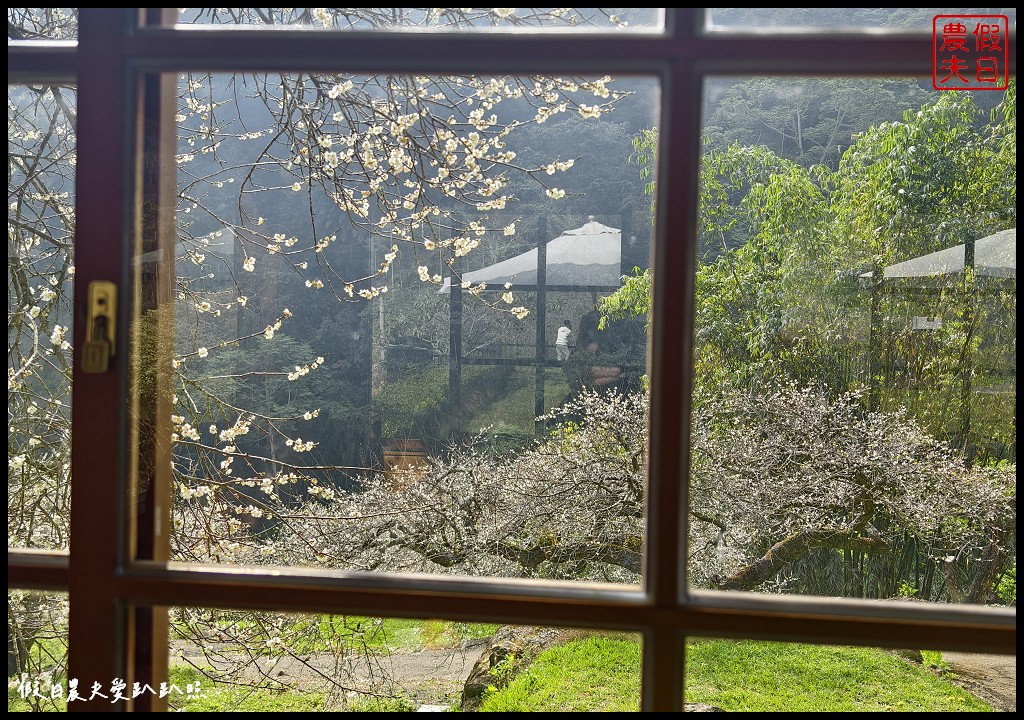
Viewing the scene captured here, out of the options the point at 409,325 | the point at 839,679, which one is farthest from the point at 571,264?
the point at 839,679

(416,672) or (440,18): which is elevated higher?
(440,18)

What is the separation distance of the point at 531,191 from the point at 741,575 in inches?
37.5

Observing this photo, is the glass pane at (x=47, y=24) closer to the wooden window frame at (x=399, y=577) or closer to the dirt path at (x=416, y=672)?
the wooden window frame at (x=399, y=577)

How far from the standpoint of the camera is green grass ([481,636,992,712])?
139 centimetres

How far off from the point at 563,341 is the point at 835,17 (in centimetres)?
86

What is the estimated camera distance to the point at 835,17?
4.46 ft

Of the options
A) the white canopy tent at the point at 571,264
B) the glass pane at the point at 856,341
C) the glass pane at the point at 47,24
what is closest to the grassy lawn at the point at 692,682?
the glass pane at the point at 856,341

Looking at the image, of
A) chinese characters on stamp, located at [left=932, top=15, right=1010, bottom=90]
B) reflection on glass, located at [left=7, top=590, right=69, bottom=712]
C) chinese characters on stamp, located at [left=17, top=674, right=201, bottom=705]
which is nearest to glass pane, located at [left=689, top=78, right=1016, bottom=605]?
chinese characters on stamp, located at [left=932, top=15, right=1010, bottom=90]

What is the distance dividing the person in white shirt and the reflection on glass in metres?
1.26

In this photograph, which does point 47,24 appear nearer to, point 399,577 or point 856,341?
point 399,577

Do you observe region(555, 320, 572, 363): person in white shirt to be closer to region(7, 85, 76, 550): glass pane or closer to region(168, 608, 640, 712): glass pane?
region(168, 608, 640, 712): glass pane

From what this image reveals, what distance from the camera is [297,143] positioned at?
1515 mm

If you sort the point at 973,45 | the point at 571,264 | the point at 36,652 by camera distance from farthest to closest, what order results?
the point at 36,652 < the point at 571,264 < the point at 973,45

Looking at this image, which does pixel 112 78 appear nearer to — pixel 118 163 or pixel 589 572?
pixel 118 163
